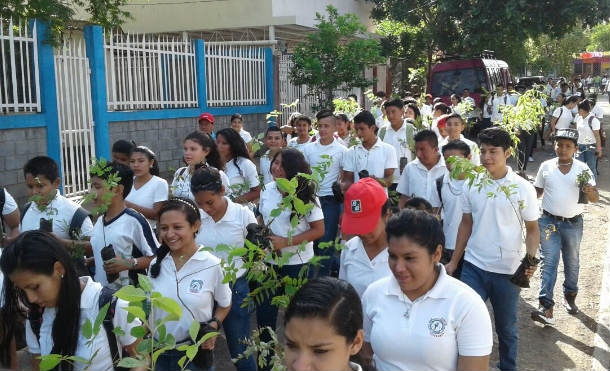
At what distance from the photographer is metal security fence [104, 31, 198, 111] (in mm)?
9844

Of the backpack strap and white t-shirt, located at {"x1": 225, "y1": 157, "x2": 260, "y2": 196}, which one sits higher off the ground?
white t-shirt, located at {"x1": 225, "y1": 157, "x2": 260, "y2": 196}

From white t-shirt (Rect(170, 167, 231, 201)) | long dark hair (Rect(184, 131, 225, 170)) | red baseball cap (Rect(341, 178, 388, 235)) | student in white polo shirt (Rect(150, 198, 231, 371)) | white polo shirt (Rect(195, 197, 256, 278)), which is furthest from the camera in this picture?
long dark hair (Rect(184, 131, 225, 170))

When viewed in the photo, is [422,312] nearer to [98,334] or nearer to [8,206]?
[98,334]

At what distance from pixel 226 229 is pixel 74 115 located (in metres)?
6.17

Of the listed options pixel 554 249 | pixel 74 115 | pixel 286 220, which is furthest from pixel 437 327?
pixel 74 115

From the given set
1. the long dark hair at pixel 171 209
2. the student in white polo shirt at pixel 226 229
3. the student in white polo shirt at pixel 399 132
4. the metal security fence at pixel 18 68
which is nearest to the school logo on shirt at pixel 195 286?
the long dark hair at pixel 171 209

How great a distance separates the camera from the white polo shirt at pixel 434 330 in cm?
228

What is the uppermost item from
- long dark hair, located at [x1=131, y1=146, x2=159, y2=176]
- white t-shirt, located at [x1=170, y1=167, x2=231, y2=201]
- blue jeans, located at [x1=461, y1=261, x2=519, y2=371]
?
long dark hair, located at [x1=131, y1=146, x2=159, y2=176]

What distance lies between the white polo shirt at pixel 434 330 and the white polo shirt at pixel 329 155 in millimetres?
3732

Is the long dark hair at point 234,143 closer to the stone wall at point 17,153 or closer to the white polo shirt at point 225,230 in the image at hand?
the white polo shirt at point 225,230

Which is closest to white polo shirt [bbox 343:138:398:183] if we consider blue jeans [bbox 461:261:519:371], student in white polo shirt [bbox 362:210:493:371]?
blue jeans [bbox 461:261:519:371]

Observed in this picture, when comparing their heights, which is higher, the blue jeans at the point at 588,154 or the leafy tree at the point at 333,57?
the leafy tree at the point at 333,57

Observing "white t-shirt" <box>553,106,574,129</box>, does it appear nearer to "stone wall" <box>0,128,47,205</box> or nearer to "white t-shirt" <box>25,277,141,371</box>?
"stone wall" <box>0,128,47,205</box>

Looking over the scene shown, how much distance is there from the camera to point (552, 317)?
17.2 ft
